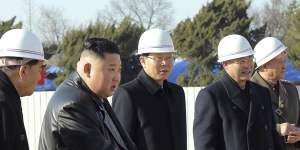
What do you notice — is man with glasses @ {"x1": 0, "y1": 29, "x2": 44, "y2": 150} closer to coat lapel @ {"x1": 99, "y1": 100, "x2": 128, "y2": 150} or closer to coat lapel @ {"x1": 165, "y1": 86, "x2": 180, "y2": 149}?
coat lapel @ {"x1": 99, "y1": 100, "x2": 128, "y2": 150}

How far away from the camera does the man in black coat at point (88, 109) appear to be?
9.61 ft

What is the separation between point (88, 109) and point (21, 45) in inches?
25.1

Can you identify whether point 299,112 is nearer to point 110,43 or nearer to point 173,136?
point 173,136

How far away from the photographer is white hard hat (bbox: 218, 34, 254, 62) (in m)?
4.68

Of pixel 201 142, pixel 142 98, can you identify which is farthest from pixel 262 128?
pixel 142 98

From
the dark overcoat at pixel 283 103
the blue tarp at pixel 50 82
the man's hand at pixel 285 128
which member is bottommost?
the blue tarp at pixel 50 82

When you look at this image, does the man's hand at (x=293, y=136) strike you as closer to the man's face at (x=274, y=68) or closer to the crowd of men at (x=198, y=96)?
the crowd of men at (x=198, y=96)

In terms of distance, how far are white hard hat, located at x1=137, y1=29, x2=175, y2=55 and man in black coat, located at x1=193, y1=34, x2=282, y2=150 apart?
0.43 meters

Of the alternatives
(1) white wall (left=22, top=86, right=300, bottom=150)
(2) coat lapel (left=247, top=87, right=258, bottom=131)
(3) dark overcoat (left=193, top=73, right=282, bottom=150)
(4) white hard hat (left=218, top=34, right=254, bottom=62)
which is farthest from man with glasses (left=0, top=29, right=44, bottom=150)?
(1) white wall (left=22, top=86, right=300, bottom=150)

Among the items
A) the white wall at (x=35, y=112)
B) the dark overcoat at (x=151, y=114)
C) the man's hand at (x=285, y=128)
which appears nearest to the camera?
the dark overcoat at (x=151, y=114)

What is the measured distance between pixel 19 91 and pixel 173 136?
1.67m

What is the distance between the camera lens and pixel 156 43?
4.75 meters

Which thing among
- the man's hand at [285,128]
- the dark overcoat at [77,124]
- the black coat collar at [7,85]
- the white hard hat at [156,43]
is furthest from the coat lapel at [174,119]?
the black coat collar at [7,85]

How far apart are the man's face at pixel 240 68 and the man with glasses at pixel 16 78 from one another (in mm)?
1815
